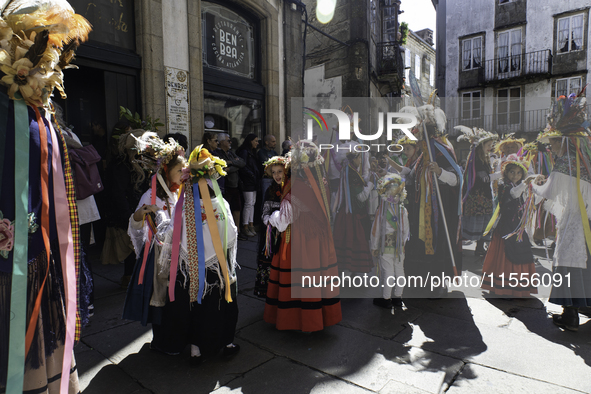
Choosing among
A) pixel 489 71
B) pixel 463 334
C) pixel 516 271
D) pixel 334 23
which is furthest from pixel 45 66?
pixel 489 71

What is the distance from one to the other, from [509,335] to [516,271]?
4.29ft

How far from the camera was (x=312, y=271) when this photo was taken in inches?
133

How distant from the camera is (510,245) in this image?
4543 mm

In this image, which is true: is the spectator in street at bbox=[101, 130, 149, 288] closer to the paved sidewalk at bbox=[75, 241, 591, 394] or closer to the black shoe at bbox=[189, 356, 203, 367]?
the paved sidewalk at bbox=[75, 241, 591, 394]

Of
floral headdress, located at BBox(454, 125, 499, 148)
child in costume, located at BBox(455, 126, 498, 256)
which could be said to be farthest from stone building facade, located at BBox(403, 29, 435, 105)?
floral headdress, located at BBox(454, 125, 499, 148)

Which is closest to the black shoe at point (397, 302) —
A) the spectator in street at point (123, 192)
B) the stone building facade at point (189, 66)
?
the spectator in street at point (123, 192)

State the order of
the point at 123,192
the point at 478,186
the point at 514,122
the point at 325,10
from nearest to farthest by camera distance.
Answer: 1. the point at 123,192
2. the point at 478,186
3. the point at 325,10
4. the point at 514,122

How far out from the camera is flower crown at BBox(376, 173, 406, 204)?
4195 mm

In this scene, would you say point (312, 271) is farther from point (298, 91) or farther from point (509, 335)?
point (298, 91)

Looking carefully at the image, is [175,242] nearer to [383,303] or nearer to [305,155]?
[305,155]

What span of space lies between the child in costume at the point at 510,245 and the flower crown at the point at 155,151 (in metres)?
3.90

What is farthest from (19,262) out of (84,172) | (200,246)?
(84,172)

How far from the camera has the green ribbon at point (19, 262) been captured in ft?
5.34

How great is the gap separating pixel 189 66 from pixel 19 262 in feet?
19.1
